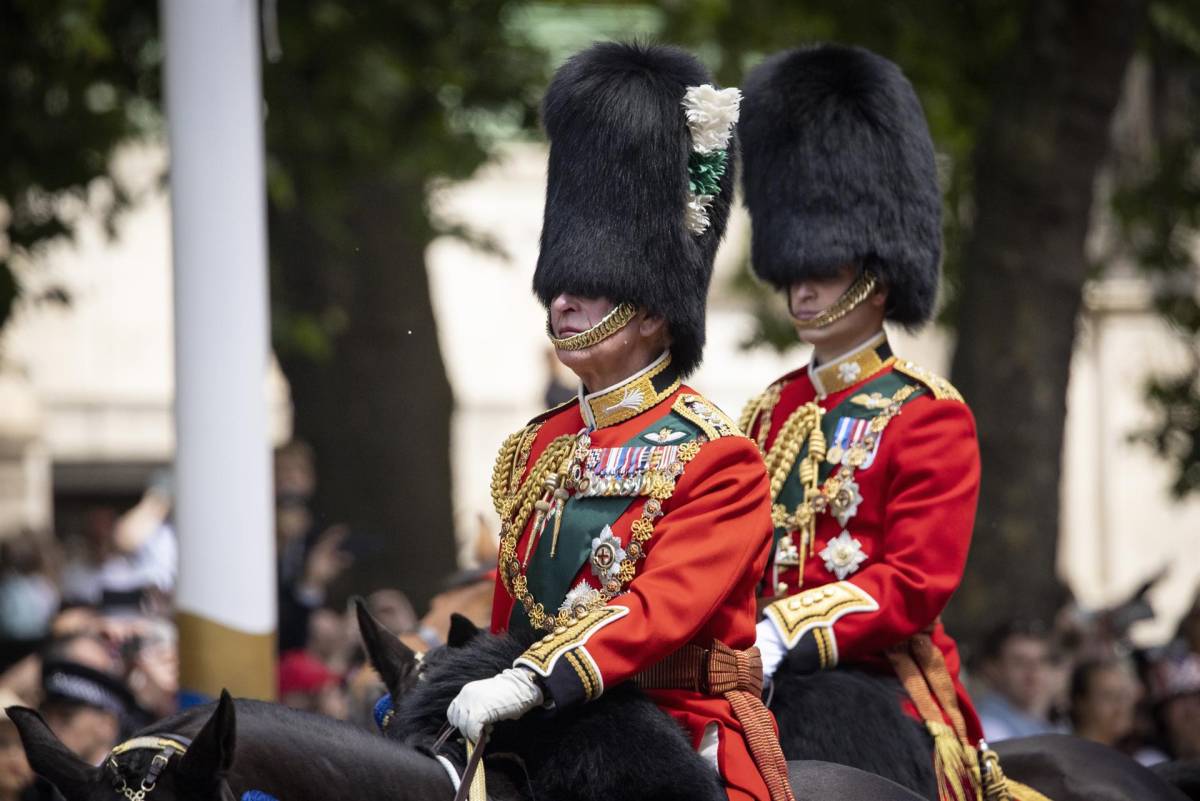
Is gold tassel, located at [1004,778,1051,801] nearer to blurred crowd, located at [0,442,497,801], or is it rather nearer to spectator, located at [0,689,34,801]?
blurred crowd, located at [0,442,497,801]

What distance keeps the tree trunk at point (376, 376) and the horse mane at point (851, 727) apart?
6765 millimetres

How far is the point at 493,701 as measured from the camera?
12.5ft

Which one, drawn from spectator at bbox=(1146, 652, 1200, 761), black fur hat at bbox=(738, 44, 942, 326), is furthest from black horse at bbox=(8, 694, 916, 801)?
spectator at bbox=(1146, 652, 1200, 761)

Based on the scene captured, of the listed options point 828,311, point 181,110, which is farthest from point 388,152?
point 828,311

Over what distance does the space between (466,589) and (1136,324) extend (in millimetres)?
16608

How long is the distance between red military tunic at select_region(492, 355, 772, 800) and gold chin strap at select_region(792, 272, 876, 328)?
3.76 ft

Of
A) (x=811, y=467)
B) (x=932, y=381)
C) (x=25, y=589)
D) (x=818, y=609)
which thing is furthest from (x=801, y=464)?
(x=25, y=589)

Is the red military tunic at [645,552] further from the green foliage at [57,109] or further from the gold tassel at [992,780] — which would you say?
the green foliage at [57,109]

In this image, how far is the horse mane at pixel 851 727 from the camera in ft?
16.2

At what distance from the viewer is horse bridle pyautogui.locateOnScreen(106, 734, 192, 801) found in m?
3.36

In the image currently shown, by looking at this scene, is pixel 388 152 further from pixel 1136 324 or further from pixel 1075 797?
pixel 1136 324

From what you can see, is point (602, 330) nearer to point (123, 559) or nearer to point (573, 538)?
point (573, 538)

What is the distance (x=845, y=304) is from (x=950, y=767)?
49.7 inches

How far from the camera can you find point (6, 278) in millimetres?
11258
